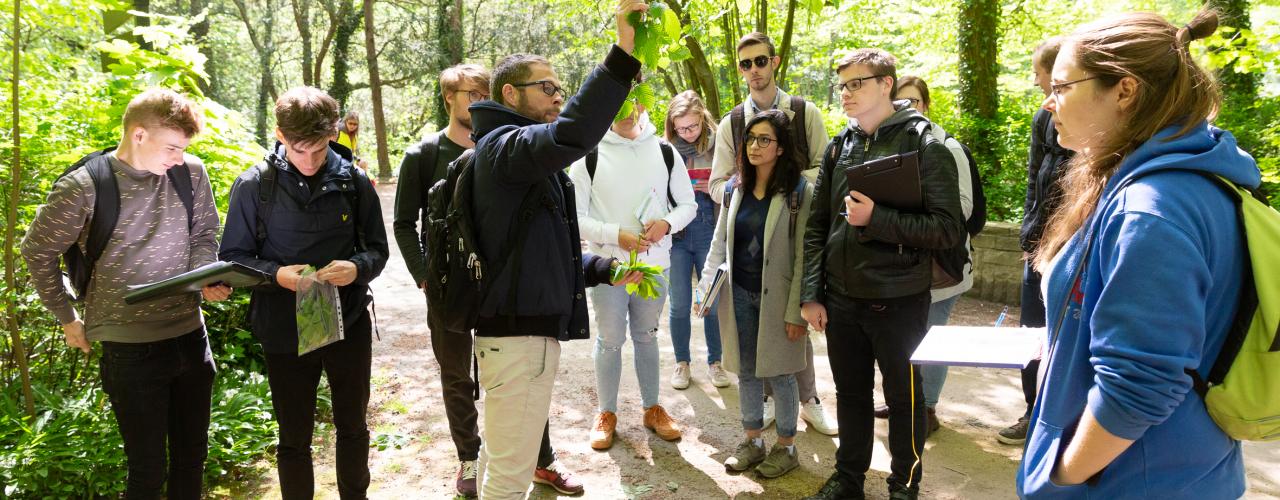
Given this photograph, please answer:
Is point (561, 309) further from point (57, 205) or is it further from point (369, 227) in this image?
point (57, 205)

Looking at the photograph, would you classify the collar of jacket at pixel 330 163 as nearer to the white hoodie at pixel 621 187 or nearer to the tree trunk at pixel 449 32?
the white hoodie at pixel 621 187

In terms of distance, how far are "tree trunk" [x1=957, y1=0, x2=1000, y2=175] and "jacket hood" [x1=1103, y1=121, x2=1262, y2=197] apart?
827 centimetres

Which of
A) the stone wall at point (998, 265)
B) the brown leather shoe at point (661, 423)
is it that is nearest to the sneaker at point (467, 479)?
the brown leather shoe at point (661, 423)

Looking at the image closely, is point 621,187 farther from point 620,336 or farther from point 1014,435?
point 1014,435

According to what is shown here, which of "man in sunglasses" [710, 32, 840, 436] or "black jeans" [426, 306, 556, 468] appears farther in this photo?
"man in sunglasses" [710, 32, 840, 436]

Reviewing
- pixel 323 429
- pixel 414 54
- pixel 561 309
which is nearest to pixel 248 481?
pixel 323 429

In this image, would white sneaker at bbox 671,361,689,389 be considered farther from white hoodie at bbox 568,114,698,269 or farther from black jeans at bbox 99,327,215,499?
black jeans at bbox 99,327,215,499

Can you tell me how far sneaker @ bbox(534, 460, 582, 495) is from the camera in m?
4.08

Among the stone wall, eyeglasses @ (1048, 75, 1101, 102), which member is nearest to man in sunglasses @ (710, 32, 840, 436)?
eyeglasses @ (1048, 75, 1101, 102)

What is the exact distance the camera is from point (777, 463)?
4.19 m

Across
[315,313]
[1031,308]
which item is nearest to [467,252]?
[315,313]

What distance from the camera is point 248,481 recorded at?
166 inches

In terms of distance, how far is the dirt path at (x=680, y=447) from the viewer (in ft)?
13.5

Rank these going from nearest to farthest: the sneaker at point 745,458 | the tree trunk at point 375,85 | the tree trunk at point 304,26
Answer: the sneaker at point 745,458, the tree trunk at point 375,85, the tree trunk at point 304,26
